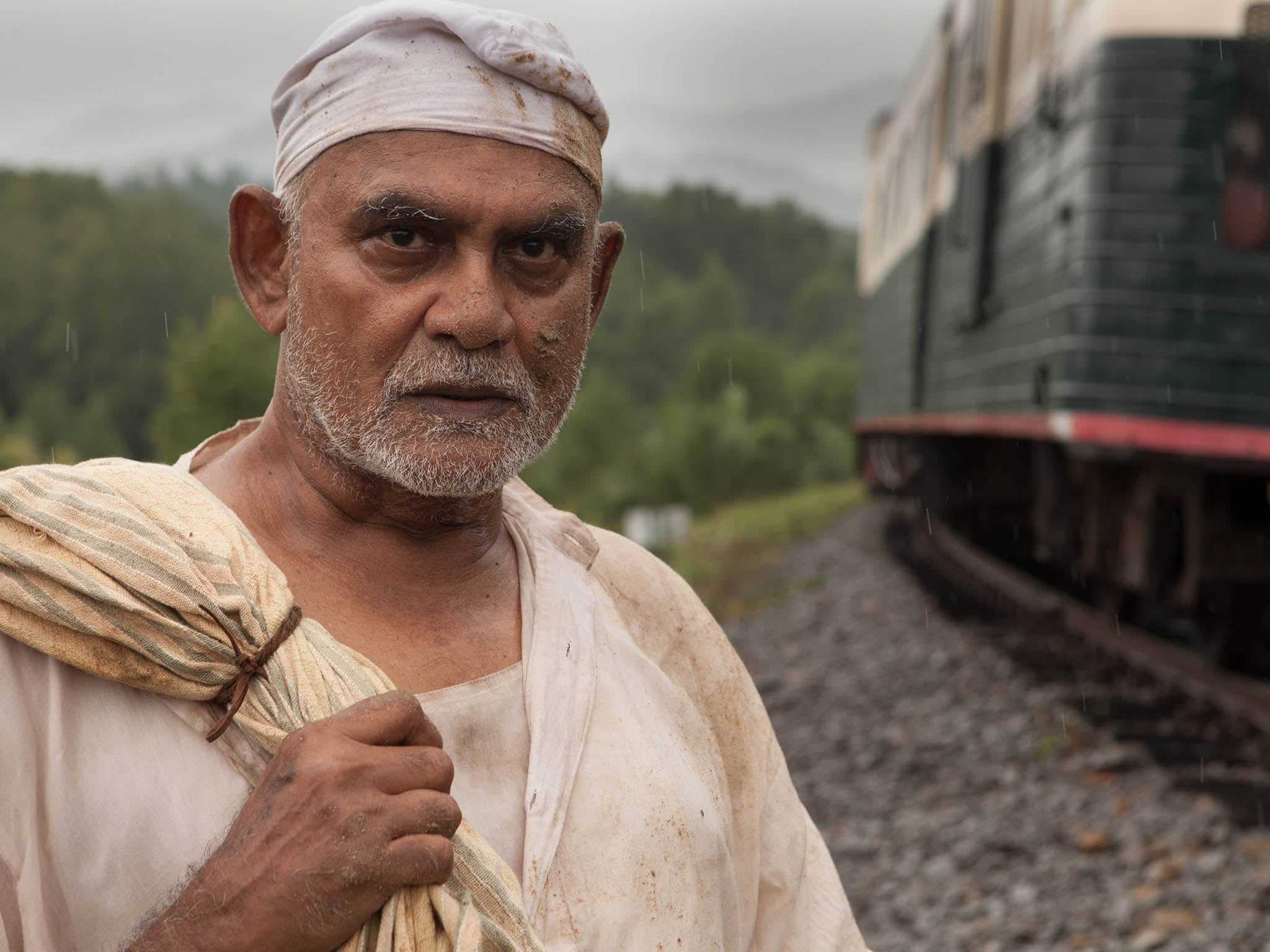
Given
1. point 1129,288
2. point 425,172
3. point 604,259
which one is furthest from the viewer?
point 1129,288

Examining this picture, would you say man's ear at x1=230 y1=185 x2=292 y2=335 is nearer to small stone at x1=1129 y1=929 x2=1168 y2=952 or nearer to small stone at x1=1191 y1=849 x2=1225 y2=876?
small stone at x1=1129 y1=929 x2=1168 y2=952

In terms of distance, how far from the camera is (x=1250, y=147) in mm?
6031

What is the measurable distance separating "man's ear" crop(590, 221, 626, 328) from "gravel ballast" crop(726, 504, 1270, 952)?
330 centimetres

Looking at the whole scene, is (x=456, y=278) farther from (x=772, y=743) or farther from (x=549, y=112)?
(x=772, y=743)

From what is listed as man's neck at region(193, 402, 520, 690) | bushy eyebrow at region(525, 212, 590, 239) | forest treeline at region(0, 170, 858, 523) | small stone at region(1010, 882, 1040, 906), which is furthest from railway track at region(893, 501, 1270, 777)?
forest treeline at region(0, 170, 858, 523)

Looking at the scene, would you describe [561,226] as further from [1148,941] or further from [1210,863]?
[1210,863]

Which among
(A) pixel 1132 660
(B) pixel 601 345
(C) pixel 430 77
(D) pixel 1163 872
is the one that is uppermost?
(B) pixel 601 345

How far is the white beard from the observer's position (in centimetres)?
163

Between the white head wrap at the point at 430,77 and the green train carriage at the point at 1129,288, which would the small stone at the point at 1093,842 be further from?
the white head wrap at the point at 430,77

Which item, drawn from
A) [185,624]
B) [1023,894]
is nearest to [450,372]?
[185,624]

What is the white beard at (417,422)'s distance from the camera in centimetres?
163

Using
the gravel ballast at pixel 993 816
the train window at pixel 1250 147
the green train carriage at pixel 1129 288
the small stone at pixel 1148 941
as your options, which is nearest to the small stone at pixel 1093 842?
the gravel ballast at pixel 993 816

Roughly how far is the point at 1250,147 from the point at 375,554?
557 centimetres

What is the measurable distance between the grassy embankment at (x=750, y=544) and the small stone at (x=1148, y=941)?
7.39 m
